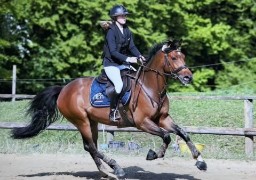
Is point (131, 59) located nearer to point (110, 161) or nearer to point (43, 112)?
point (110, 161)

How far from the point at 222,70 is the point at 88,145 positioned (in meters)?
20.3

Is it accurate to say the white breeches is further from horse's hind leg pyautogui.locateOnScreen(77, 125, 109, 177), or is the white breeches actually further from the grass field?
the grass field

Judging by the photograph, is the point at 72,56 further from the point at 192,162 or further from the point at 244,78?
the point at 192,162

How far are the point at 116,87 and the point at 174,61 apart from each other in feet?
3.36

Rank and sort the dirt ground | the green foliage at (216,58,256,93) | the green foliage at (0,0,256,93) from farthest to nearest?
the green foliage at (216,58,256,93)
the green foliage at (0,0,256,93)
the dirt ground

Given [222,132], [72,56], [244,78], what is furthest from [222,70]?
[222,132]

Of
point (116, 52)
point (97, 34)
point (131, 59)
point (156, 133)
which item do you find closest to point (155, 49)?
point (131, 59)

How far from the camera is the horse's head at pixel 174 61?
8.84 m

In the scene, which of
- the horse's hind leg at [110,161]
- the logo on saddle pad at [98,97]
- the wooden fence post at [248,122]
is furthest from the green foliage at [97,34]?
the logo on saddle pad at [98,97]

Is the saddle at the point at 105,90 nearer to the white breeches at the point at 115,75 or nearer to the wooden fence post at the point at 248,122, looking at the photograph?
the white breeches at the point at 115,75

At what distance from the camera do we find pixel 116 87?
30.5 ft

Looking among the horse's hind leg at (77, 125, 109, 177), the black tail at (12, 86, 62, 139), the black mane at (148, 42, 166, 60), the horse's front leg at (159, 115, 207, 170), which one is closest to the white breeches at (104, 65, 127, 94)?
the black mane at (148, 42, 166, 60)

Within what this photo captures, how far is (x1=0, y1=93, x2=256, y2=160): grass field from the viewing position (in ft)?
42.6

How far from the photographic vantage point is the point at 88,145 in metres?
9.99
